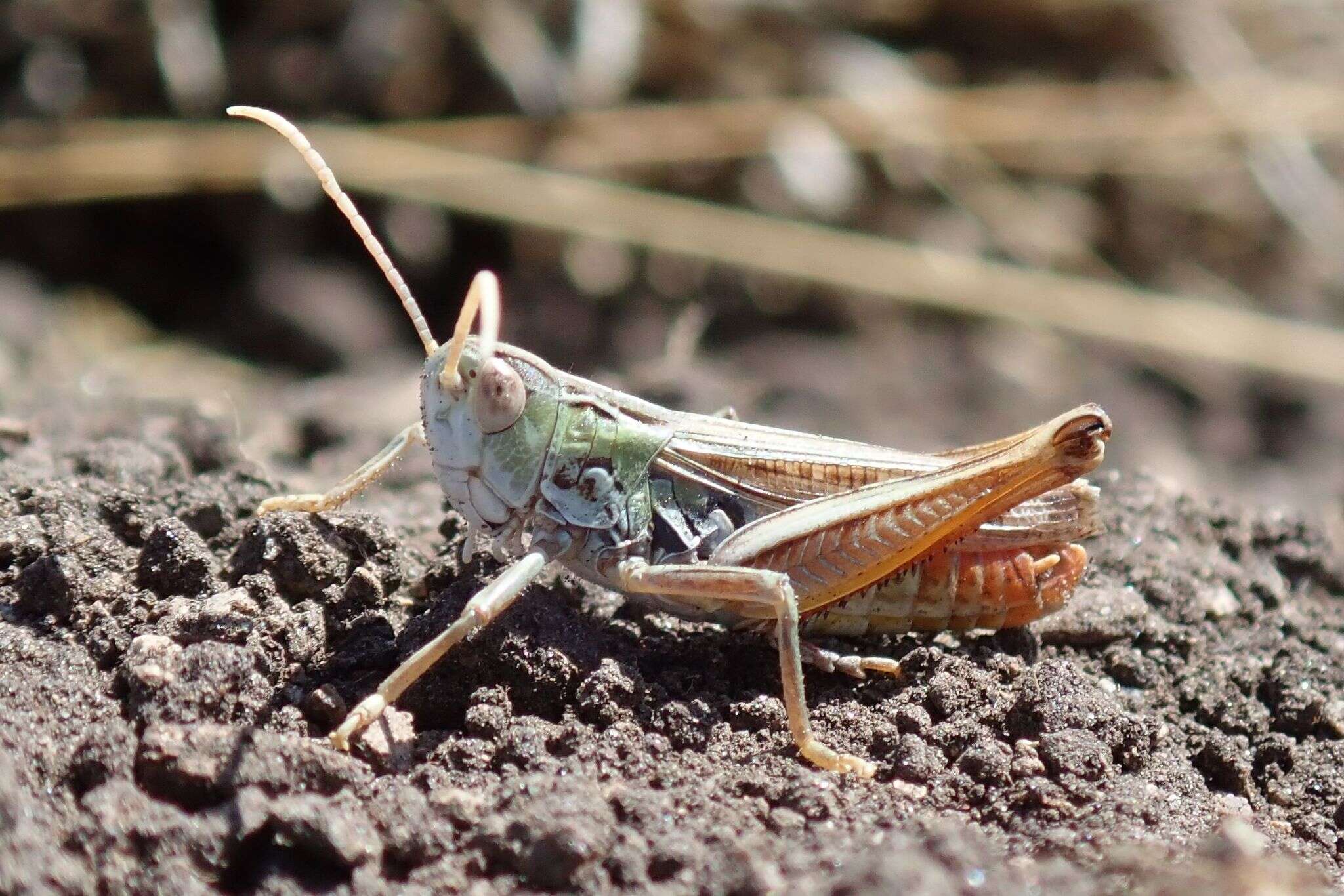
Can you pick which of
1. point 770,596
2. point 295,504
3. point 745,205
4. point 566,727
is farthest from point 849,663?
point 745,205

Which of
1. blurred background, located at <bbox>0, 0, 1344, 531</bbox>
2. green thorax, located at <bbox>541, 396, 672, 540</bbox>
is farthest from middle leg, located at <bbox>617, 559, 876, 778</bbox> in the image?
blurred background, located at <bbox>0, 0, 1344, 531</bbox>

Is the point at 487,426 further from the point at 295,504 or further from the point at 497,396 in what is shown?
the point at 295,504

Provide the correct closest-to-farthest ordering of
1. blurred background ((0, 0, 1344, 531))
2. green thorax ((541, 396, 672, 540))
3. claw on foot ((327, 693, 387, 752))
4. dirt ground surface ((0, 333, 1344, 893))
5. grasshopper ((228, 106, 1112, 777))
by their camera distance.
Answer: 1. dirt ground surface ((0, 333, 1344, 893))
2. claw on foot ((327, 693, 387, 752))
3. grasshopper ((228, 106, 1112, 777))
4. green thorax ((541, 396, 672, 540))
5. blurred background ((0, 0, 1344, 531))

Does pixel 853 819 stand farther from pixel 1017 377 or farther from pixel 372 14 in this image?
pixel 372 14

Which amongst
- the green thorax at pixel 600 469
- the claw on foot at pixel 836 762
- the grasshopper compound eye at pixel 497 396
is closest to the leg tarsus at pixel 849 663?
the claw on foot at pixel 836 762

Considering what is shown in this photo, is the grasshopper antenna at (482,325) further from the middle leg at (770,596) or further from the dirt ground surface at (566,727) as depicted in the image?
the middle leg at (770,596)

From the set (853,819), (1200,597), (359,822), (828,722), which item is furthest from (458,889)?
(1200,597)

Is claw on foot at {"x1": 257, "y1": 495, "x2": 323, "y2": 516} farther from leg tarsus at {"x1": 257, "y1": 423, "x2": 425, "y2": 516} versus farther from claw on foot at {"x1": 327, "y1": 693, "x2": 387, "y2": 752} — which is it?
claw on foot at {"x1": 327, "y1": 693, "x2": 387, "y2": 752}
